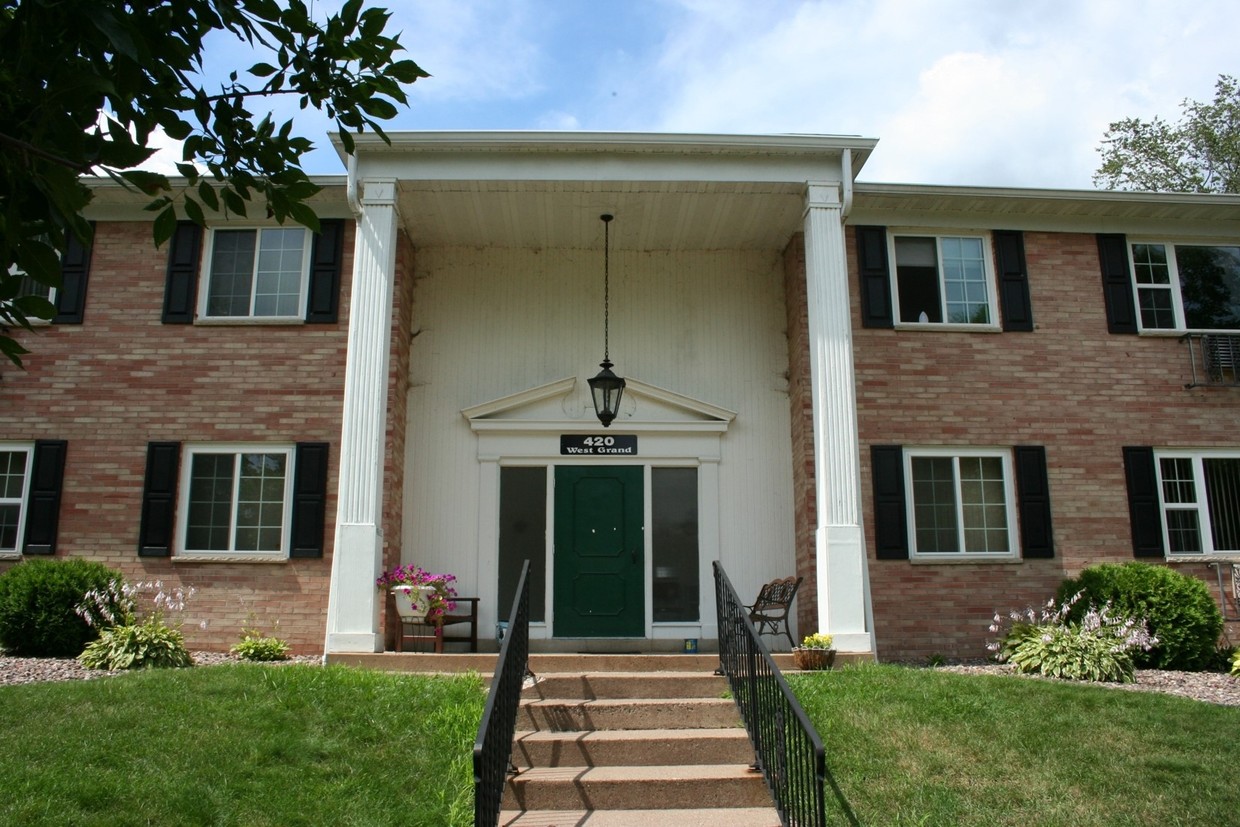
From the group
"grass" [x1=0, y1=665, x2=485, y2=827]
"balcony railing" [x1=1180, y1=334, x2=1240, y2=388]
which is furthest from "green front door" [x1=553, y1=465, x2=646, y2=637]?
"balcony railing" [x1=1180, y1=334, x2=1240, y2=388]

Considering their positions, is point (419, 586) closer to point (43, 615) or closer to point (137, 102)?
point (43, 615)

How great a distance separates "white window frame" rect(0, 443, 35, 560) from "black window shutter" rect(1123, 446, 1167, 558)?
42.2 feet

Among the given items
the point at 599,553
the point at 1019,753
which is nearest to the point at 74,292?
the point at 599,553

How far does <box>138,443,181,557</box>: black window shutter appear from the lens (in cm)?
1175

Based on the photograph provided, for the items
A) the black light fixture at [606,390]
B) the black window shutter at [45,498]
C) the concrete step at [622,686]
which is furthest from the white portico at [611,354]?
the black window shutter at [45,498]

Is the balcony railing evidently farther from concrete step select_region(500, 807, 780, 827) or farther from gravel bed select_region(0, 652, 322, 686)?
gravel bed select_region(0, 652, 322, 686)

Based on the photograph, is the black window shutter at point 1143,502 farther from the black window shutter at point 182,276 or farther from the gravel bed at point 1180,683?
the black window shutter at point 182,276

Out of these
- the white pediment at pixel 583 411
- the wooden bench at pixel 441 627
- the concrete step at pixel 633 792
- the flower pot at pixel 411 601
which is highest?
the white pediment at pixel 583 411

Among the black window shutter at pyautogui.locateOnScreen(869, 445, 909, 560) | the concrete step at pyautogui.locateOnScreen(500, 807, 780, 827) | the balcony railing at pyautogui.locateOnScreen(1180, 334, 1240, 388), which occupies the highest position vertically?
the balcony railing at pyautogui.locateOnScreen(1180, 334, 1240, 388)

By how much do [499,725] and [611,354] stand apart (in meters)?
7.46

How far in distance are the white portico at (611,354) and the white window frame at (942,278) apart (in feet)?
4.49

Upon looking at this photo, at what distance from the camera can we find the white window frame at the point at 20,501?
38.8ft

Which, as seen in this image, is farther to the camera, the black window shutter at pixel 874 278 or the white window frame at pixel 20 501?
the black window shutter at pixel 874 278

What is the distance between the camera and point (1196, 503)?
12578 millimetres
